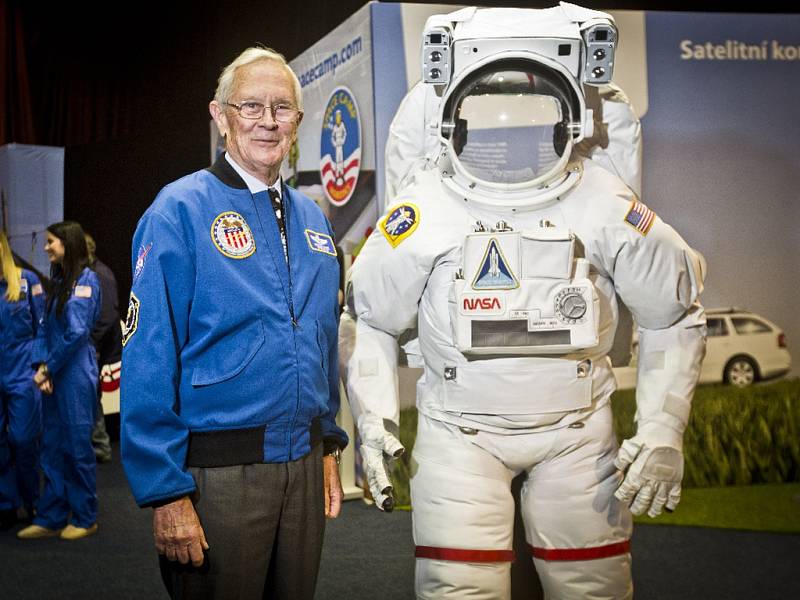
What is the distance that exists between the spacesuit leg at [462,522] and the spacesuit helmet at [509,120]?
0.70 m

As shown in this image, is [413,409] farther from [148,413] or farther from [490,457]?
[148,413]

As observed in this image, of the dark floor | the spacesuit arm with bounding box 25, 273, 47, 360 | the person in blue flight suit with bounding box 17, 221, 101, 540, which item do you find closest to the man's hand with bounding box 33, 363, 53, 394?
the person in blue flight suit with bounding box 17, 221, 101, 540

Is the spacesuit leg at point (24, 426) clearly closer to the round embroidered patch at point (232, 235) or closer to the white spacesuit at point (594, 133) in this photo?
the white spacesuit at point (594, 133)

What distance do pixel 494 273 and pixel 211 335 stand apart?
0.73 metres

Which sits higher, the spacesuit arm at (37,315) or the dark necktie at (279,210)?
the dark necktie at (279,210)

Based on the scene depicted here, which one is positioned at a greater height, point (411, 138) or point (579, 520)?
point (411, 138)

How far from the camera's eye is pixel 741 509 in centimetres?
465

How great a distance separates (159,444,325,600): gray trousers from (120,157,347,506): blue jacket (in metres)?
0.05

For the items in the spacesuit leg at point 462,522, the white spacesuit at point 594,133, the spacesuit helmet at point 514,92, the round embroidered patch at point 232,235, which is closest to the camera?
the round embroidered patch at point 232,235

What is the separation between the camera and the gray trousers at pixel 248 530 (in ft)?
5.62

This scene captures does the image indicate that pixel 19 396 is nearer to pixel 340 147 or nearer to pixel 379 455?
pixel 340 147

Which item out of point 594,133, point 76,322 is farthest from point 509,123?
point 76,322

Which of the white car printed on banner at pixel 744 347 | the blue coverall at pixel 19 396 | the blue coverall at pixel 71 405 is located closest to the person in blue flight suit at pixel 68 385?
the blue coverall at pixel 71 405

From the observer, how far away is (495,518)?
2.16 metres
